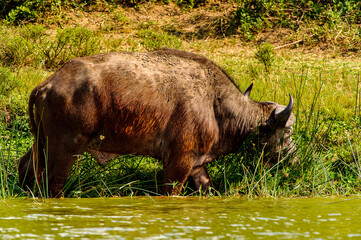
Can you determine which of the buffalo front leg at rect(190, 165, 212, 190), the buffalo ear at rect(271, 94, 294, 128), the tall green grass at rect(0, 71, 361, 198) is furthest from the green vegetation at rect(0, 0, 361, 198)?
the buffalo ear at rect(271, 94, 294, 128)

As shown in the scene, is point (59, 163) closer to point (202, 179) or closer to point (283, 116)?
point (202, 179)

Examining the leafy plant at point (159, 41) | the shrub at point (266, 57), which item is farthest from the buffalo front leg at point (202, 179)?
the leafy plant at point (159, 41)

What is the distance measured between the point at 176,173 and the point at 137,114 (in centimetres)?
78

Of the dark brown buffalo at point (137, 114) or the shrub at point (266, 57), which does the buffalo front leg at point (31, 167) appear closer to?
the dark brown buffalo at point (137, 114)

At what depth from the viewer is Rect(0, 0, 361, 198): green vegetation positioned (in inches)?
256

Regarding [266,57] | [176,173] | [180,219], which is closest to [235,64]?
[266,57]

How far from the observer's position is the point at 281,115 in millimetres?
6602

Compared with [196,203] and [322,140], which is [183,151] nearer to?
[196,203]

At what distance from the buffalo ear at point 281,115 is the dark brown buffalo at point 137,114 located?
0.01 m

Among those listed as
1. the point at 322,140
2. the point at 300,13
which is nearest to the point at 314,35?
the point at 300,13

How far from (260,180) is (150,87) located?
63.8 inches

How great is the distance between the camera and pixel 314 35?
13.1 m

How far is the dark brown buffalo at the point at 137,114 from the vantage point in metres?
5.82

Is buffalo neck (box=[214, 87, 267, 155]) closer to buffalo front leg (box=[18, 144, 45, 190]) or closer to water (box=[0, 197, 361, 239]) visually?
water (box=[0, 197, 361, 239])
